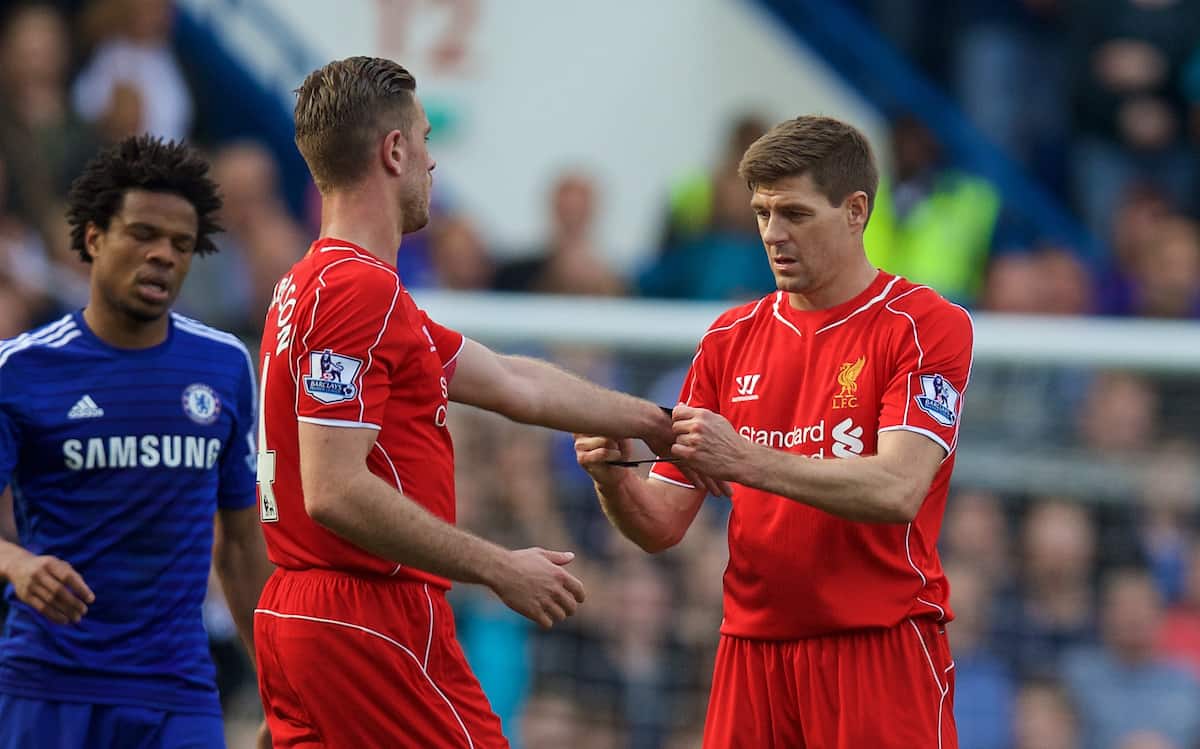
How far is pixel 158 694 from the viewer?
16.8 ft

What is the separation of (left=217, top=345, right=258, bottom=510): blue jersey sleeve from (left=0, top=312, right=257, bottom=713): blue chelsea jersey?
10 cm

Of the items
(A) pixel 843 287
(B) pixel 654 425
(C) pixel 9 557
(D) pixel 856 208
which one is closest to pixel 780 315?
(A) pixel 843 287

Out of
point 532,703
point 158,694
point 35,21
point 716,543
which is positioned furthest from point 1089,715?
point 35,21

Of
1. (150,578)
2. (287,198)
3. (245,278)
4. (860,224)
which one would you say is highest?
(287,198)

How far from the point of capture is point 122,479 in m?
5.11

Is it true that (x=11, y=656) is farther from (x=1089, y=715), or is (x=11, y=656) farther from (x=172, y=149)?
(x=1089, y=715)

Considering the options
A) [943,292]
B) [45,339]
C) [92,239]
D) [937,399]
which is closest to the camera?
[937,399]

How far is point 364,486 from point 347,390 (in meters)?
0.23

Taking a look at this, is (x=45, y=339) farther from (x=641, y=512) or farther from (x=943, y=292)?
(x=943, y=292)

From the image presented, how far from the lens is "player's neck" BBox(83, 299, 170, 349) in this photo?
522 cm

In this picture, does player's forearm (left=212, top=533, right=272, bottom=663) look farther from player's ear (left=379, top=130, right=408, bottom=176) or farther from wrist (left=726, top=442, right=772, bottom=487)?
wrist (left=726, top=442, right=772, bottom=487)

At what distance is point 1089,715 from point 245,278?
542 cm

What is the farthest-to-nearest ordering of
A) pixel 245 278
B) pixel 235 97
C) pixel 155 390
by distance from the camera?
pixel 235 97 → pixel 245 278 → pixel 155 390

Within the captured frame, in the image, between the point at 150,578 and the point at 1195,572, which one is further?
the point at 1195,572
